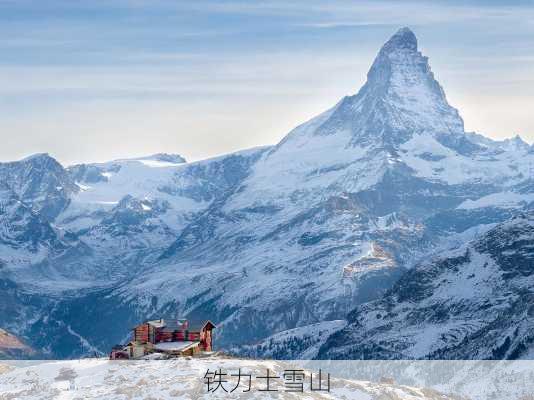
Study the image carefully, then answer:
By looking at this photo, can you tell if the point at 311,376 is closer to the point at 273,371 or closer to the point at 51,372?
the point at 273,371

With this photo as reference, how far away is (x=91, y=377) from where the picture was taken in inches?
7692

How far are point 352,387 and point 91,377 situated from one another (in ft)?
115

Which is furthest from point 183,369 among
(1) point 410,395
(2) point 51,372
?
(1) point 410,395

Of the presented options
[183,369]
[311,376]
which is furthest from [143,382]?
[311,376]

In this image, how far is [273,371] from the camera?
192 metres

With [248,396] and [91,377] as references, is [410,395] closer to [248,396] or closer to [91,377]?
[248,396]

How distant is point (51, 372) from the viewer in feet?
650

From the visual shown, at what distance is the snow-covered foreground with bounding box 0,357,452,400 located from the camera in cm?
18362

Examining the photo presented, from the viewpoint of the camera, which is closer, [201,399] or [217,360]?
[201,399]

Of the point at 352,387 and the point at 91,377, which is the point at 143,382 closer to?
the point at 91,377

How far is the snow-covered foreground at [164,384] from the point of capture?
184 metres

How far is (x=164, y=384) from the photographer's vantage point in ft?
611

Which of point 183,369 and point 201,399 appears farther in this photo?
point 183,369

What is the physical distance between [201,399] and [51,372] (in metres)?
27.9
